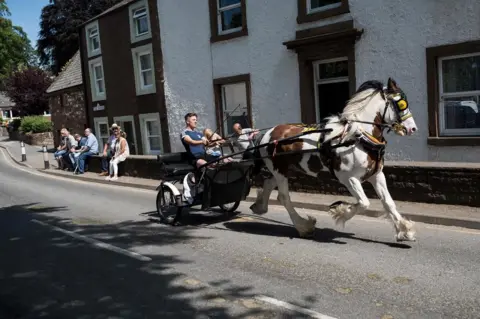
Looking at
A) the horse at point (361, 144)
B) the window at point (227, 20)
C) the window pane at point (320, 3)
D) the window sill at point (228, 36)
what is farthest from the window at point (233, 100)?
the horse at point (361, 144)

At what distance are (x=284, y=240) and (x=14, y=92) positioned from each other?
45.1 m

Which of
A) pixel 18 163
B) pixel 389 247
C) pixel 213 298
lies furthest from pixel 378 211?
pixel 18 163

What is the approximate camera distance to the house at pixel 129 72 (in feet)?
62.0

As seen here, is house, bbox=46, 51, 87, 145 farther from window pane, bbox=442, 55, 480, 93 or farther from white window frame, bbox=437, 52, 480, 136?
window pane, bbox=442, 55, 480, 93

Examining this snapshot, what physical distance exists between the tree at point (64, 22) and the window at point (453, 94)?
129 ft

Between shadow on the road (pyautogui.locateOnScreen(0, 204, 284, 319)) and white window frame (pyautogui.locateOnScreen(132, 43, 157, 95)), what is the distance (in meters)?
11.9

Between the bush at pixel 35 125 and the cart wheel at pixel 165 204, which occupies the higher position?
the bush at pixel 35 125

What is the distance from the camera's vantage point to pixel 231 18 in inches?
610

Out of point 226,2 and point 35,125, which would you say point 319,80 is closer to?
point 226,2

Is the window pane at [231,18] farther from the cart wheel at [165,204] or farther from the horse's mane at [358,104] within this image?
the horse's mane at [358,104]

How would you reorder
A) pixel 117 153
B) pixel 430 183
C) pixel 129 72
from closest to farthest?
1. pixel 430 183
2. pixel 117 153
3. pixel 129 72

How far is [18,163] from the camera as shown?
24781 millimetres

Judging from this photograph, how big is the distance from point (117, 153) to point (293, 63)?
6.79 meters

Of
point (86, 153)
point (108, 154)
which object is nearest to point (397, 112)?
point (108, 154)
